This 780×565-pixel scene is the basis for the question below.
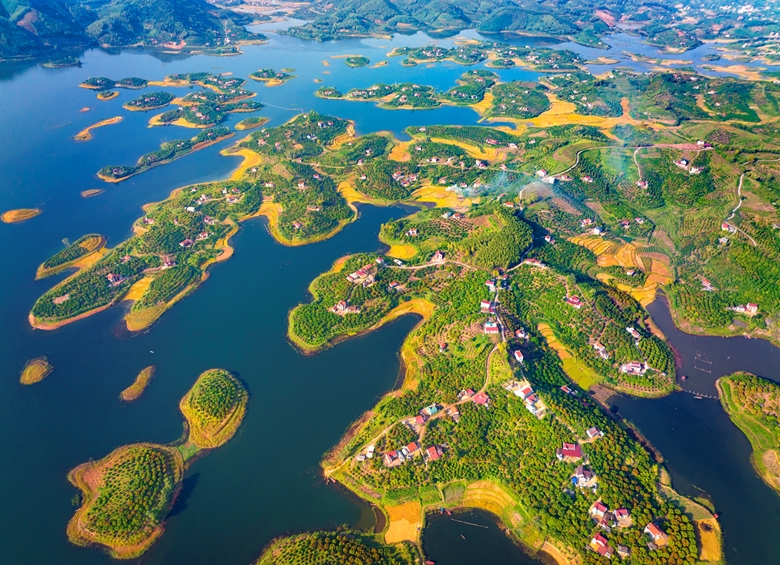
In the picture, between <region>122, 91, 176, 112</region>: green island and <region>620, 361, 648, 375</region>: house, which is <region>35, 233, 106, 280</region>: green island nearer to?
<region>122, 91, 176, 112</region>: green island

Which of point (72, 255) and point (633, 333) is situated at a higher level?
point (633, 333)

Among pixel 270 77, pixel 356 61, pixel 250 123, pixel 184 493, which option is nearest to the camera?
pixel 184 493

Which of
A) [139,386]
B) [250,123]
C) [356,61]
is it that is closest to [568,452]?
[139,386]

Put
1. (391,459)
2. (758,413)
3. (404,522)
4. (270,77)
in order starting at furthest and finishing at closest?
(270,77), (758,413), (391,459), (404,522)

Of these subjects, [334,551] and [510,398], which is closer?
[334,551]

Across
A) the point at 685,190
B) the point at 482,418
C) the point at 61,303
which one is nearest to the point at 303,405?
the point at 482,418

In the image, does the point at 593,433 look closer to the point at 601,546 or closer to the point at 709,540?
the point at 601,546

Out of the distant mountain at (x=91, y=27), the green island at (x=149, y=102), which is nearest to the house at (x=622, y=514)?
the green island at (x=149, y=102)

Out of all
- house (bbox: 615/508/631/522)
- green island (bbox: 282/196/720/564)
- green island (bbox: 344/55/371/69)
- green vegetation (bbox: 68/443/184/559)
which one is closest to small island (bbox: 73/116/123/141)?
green island (bbox: 344/55/371/69)
